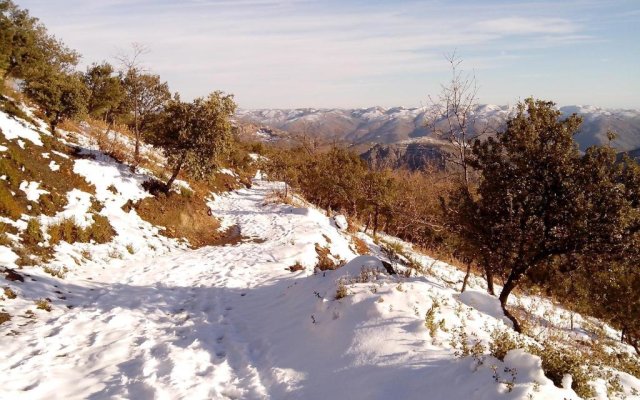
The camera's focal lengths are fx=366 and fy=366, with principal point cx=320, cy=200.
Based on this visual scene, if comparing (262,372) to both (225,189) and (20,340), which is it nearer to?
(20,340)

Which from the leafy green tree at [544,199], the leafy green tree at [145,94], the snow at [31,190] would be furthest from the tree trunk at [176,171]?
the leafy green tree at [544,199]

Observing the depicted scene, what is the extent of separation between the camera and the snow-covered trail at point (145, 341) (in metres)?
6.71

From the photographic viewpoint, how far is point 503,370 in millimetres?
5836

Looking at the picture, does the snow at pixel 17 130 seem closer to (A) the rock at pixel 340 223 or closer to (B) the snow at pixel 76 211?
(B) the snow at pixel 76 211

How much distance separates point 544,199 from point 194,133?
60.7ft

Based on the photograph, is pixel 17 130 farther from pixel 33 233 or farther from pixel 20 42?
pixel 20 42

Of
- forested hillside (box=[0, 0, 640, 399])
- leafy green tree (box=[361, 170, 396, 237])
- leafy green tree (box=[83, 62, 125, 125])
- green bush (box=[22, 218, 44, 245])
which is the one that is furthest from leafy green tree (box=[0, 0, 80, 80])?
leafy green tree (box=[361, 170, 396, 237])

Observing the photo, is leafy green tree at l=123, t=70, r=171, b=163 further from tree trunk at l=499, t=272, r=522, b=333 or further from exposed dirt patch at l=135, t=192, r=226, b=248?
tree trunk at l=499, t=272, r=522, b=333

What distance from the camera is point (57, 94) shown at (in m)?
18.8

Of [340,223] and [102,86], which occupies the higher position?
[102,86]

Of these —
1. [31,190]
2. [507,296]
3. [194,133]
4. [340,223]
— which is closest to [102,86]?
[194,133]

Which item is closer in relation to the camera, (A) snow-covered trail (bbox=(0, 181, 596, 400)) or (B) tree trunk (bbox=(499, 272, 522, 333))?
(A) snow-covered trail (bbox=(0, 181, 596, 400))

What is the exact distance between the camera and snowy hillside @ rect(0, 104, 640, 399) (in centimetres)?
629

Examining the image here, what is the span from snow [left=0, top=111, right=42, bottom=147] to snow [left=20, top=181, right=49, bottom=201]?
2.80 m
